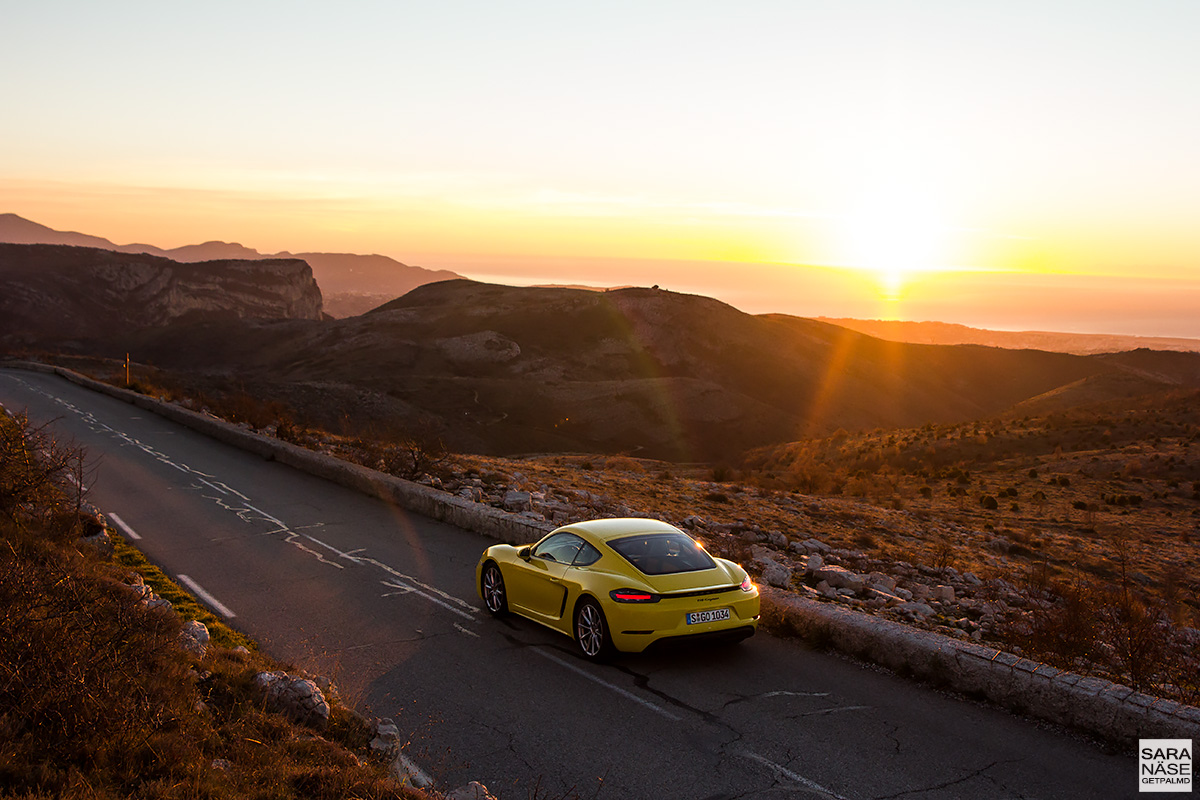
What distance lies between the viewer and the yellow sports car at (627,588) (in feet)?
27.8

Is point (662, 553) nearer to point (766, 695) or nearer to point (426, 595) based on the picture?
point (766, 695)

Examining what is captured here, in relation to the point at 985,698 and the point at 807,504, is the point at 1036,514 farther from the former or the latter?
the point at 985,698

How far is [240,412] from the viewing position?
33812 mm

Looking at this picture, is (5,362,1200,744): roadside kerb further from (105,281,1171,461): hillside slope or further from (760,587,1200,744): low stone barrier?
(105,281,1171,461): hillside slope

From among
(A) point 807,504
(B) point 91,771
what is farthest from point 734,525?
(B) point 91,771

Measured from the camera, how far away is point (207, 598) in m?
11.1

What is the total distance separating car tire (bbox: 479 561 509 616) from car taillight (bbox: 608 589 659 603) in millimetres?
→ 2244

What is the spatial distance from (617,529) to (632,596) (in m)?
1.28

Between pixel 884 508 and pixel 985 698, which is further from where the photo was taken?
pixel 884 508

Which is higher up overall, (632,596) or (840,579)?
(632,596)

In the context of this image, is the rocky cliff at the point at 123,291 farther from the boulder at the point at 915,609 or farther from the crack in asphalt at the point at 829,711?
the crack in asphalt at the point at 829,711

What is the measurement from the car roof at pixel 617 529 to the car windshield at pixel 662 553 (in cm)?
11

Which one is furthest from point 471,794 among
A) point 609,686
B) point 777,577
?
point 777,577

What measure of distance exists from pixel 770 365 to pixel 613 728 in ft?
318
